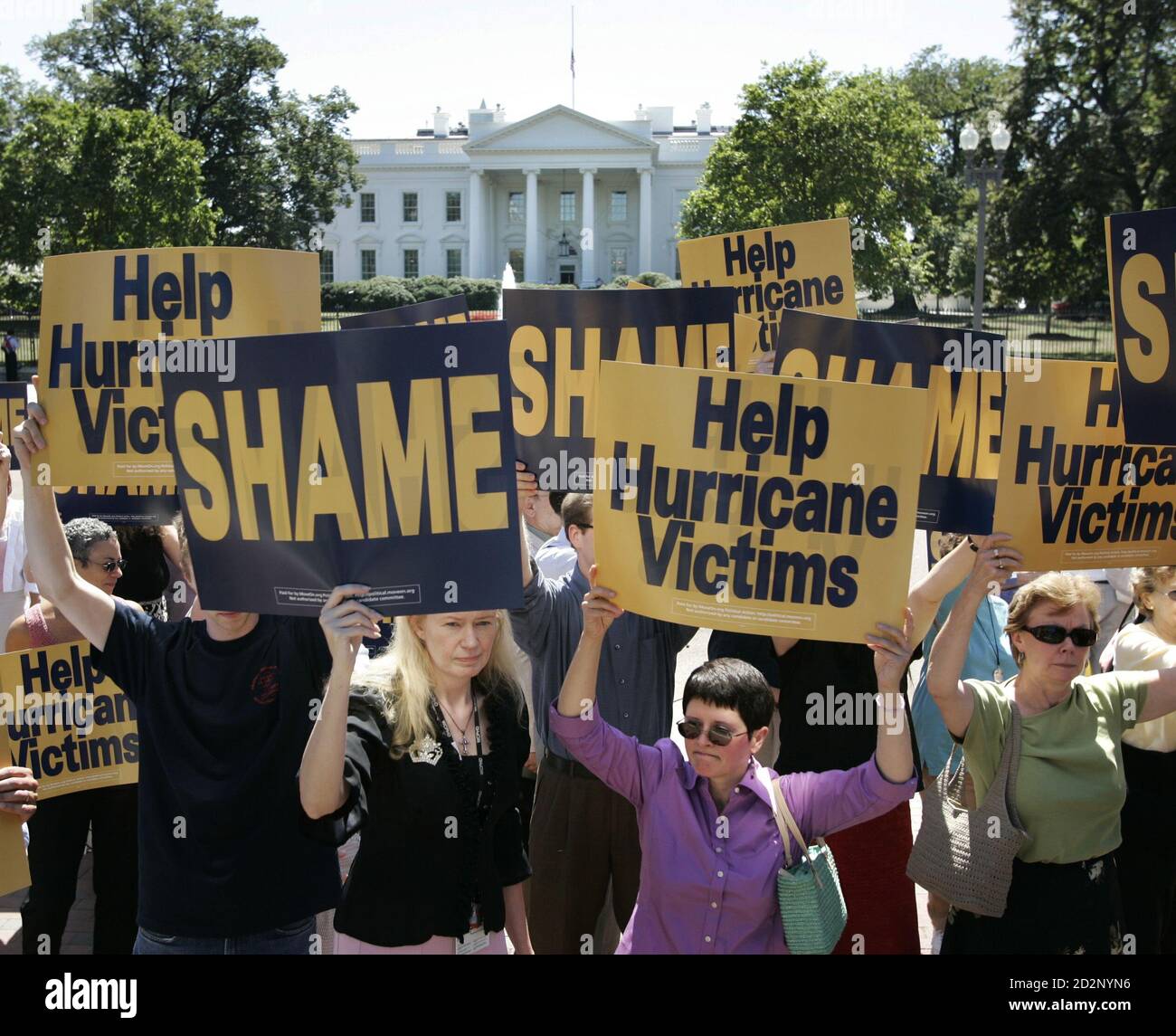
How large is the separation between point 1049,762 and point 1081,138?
40.7 metres

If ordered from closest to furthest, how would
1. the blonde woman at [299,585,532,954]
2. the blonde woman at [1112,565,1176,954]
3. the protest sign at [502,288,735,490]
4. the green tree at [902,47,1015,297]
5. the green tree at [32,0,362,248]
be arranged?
the blonde woman at [299,585,532,954]
the blonde woman at [1112,565,1176,954]
the protest sign at [502,288,735,490]
the green tree at [32,0,362,248]
the green tree at [902,47,1015,297]

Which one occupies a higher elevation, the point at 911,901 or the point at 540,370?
the point at 540,370

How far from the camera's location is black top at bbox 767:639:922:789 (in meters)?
4.21

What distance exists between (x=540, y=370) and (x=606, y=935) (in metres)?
2.02

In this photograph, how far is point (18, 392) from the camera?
6008 mm

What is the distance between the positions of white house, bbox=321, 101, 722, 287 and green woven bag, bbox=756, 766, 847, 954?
83804mm

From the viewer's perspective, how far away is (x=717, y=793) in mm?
3363

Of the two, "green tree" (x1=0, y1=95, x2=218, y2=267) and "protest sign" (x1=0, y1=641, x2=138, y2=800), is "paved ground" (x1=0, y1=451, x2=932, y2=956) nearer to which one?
"protest sign" (x1=0, y1=641, x2=138, y2=800)

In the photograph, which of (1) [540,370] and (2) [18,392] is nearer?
(1) [540,370]

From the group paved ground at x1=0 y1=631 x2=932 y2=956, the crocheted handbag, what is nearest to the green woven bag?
the crocheted handbag

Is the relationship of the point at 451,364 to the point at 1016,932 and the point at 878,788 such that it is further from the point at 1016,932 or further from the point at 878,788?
the point at 1016,932

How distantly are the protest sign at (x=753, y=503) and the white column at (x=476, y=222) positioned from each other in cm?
8675

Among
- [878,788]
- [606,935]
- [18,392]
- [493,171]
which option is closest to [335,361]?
[878,788]

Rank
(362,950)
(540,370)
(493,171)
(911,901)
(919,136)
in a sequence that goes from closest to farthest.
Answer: (362,950) → (911,901) → (540,370) → (919,136) → (493,171)
